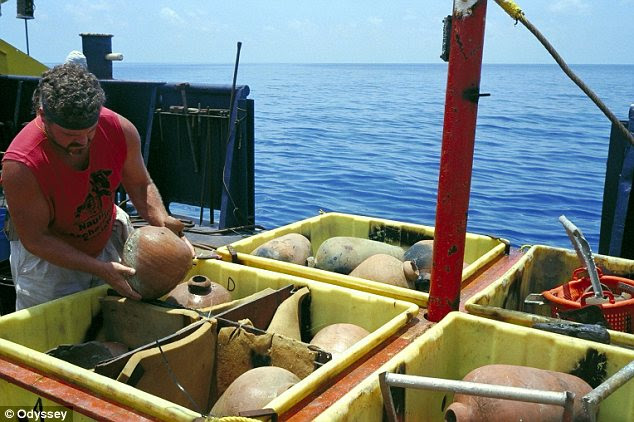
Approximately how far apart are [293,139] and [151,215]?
20.8 m

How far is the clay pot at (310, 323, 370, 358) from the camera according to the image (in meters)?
3.17

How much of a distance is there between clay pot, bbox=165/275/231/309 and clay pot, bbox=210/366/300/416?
781mm

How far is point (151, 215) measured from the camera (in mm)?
3840

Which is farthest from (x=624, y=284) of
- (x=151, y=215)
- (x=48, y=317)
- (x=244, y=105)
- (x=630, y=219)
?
(x=244, y=105)

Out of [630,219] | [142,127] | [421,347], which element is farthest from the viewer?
[142,127]

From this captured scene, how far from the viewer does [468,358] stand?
125 inches

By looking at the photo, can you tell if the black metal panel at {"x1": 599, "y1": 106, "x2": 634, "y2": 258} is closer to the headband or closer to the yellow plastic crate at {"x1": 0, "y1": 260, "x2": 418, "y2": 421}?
the yellow plastic crate at {"x1": 0, "y1": 260, "x2": 418, "y2": 421}

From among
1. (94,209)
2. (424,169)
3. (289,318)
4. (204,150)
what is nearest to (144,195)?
(94,209)

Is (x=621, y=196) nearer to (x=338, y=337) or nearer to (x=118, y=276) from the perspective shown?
(x=338, y=337)

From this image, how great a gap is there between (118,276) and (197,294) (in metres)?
0.48

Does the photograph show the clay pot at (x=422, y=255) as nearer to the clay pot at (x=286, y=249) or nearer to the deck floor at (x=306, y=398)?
the clay pot at (x=286, y=249)

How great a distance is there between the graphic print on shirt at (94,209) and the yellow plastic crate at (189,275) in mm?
309

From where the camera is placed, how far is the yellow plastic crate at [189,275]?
244 cm

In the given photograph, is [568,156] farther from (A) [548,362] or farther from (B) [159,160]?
(A) [548,362]
